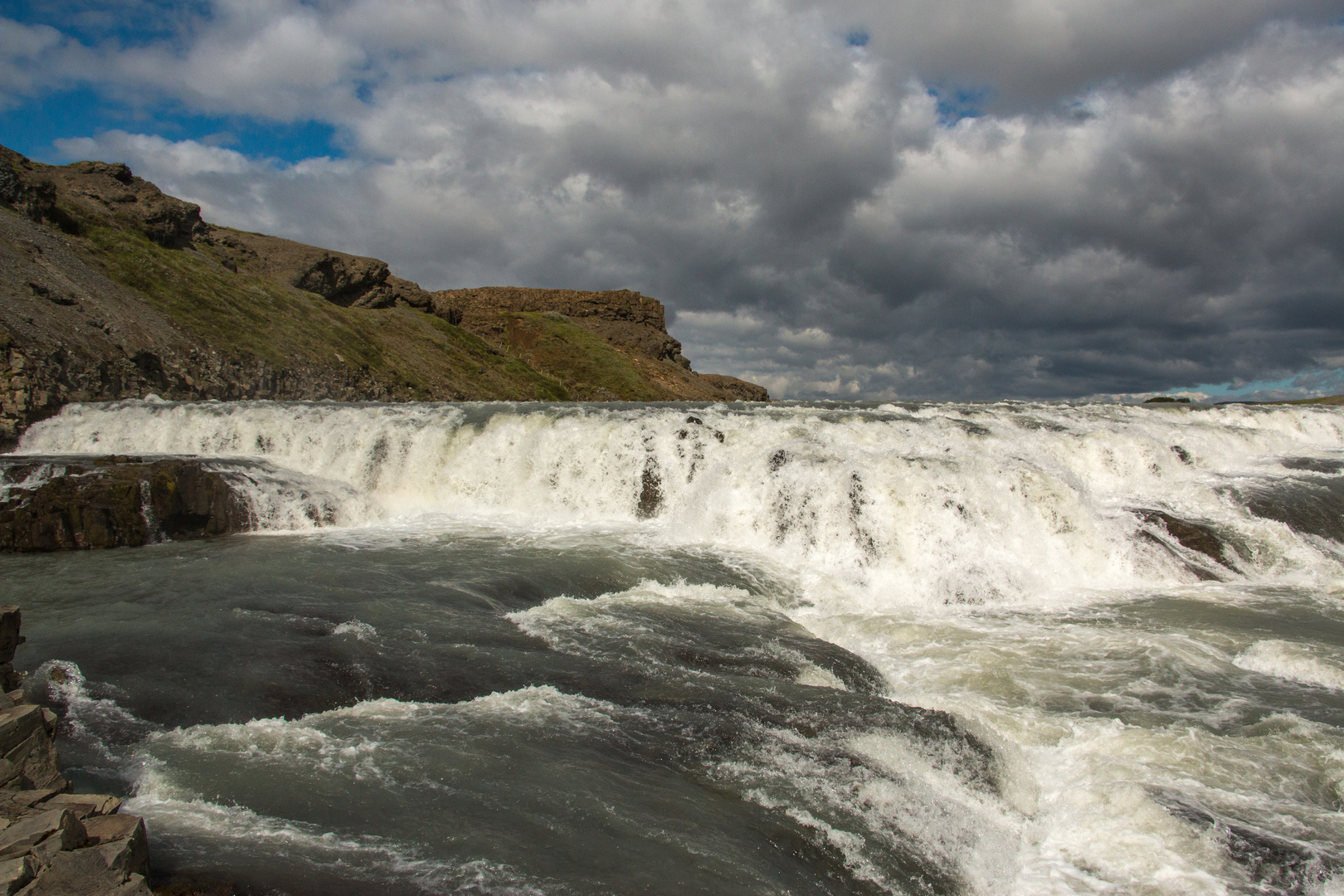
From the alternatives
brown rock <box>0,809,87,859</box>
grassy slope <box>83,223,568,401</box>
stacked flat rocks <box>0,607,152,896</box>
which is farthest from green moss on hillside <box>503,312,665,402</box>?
brown rock <box>0,809,87,859</box>

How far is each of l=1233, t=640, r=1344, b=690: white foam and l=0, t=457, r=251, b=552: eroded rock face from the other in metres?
18.8

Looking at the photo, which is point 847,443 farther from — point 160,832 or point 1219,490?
point 160,832

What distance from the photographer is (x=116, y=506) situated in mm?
14602

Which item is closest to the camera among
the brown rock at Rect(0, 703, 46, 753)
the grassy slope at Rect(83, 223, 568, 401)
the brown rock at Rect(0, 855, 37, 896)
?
the brown rock at Rect(0, 855, 37, 896)

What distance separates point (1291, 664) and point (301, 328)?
171ft

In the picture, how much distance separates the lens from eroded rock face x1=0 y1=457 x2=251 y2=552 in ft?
45.6

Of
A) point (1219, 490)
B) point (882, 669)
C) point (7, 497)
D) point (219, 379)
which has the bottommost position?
point (882, 669)

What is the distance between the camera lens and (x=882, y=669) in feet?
28.5

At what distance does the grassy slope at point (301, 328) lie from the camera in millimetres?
37875

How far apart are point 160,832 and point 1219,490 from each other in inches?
799

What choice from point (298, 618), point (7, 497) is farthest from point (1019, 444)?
point (7, 497)

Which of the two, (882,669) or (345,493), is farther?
(345,493)

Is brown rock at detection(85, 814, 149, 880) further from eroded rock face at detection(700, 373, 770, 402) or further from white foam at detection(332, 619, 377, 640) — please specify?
eroded rock face at detection(700, 373, 770, 402)

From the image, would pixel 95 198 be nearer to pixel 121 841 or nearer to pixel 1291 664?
pixel 121 841
